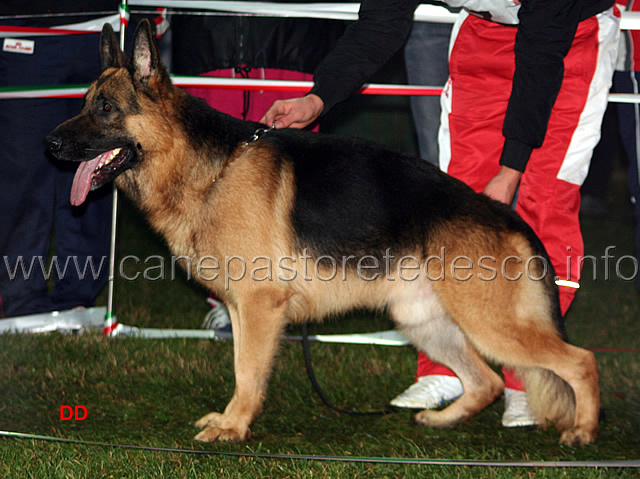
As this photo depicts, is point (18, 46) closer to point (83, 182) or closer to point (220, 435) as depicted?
point (83, 182)

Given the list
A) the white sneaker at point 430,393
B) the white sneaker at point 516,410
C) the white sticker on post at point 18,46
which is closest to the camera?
the white sneaker at point 516,410

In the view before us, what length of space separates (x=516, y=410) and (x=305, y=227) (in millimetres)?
1390

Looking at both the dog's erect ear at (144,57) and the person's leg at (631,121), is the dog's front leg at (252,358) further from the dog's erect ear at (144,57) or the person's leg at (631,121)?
the person's leg at (631,121)

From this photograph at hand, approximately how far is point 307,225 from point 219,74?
194 cm

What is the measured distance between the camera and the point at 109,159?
2977 millimetres

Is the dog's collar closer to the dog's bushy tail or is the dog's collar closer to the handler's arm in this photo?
the handler's arm

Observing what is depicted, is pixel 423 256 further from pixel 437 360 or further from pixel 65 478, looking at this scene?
pixel 65 478

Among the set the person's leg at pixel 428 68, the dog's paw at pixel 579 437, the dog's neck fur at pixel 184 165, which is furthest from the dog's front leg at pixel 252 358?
the person's leg at pixel 428 68

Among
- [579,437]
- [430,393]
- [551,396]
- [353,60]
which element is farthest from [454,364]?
[353,60]

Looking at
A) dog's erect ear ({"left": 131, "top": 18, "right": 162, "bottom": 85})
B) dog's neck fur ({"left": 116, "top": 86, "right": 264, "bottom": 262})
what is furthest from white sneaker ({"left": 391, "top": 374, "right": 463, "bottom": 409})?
dog's erect ear ({"left": 131, "top": 18, "right": 162, "bottom": 85})

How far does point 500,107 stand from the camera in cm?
346

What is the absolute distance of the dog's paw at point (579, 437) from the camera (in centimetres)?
301

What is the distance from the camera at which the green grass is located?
2.76 metres

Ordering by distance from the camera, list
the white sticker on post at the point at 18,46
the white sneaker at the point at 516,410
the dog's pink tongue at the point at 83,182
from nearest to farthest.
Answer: the dog's pink tongue at the point at 83,182 → the white sneaker at the point at 516,410 → the white sticker on post at the point at 18,46
